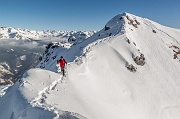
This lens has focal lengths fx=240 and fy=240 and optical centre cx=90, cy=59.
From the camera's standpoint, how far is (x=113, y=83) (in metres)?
37.9

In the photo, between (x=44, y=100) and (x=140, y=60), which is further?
(x=140, y=60)

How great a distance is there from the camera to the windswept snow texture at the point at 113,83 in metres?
21.4

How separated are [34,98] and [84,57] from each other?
68.9 ft

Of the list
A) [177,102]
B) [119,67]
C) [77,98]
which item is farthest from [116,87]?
[77,98]

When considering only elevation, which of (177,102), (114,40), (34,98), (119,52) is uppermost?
(114,40)

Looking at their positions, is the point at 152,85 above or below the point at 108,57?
below

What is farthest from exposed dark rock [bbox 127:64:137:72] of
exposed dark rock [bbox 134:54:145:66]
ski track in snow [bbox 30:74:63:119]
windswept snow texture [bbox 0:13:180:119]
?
ski track in snow [bbox 30:74:63:119]

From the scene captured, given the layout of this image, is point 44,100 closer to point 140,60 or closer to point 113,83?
point 113,83

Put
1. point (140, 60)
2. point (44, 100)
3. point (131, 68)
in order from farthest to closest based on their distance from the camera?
point (140, 60) → point (131, 68) → point (44, 100)

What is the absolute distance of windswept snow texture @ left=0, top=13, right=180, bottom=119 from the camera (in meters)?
21.4

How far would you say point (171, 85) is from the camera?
4416 cm

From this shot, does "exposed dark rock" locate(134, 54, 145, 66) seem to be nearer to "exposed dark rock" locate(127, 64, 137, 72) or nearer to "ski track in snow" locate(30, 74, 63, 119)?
"exposed dark rock" locate(127, 64, 137, 72)

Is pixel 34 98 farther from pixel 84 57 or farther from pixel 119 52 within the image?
pixel 119 52

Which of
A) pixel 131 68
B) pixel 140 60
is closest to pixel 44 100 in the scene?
pixel 131 68
